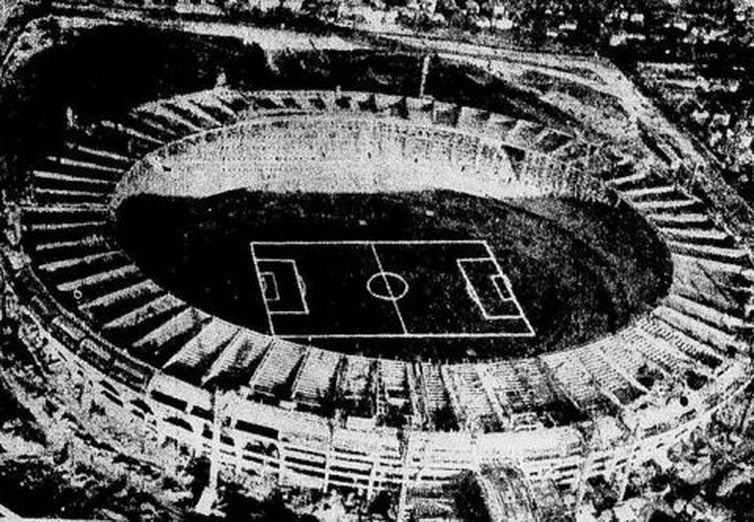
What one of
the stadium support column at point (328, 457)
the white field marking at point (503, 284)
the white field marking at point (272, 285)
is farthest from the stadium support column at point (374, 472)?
the white field marking at point (503, 284)

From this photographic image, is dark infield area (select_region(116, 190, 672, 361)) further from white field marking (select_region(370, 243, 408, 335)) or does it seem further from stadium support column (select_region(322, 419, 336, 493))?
stadium support column (select_region(322, 419, 336, 493))

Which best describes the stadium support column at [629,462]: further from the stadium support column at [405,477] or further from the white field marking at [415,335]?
the white field marking at [415,335]

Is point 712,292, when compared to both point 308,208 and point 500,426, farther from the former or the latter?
point 308,208

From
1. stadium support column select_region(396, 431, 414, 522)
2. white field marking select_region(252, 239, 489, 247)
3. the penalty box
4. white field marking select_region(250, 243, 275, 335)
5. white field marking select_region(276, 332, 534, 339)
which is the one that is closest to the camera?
stadium support column select_region(396, 431, 414, 522)

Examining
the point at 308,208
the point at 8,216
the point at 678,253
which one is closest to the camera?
the point at 8,216

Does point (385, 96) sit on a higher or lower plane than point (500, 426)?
higher

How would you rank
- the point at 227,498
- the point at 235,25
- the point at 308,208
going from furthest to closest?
the point at 235,25, the point at 308,208, the point at 227,498

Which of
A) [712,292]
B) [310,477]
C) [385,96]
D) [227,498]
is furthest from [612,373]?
[385,96]

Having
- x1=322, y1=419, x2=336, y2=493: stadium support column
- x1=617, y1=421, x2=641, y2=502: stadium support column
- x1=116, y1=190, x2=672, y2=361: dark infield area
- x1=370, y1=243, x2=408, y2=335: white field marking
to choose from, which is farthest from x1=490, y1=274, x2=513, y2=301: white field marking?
x1=322, y1=419, x2=336, y2=493: stadium support column
